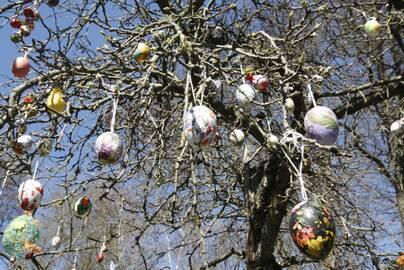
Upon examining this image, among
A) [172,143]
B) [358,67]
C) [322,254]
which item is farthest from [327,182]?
[358,67]

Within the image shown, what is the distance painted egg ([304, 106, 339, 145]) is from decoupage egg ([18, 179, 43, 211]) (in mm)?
1521

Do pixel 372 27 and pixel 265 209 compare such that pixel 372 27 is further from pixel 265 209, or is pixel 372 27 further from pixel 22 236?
pixel 22 236

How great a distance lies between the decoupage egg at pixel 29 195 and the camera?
2.56 meters

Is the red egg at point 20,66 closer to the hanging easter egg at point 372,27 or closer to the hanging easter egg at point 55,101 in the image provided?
the hanging easter egg at point 55,101

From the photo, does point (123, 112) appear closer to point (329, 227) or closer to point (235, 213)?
point (235, 213)

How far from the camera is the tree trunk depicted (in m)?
4.28

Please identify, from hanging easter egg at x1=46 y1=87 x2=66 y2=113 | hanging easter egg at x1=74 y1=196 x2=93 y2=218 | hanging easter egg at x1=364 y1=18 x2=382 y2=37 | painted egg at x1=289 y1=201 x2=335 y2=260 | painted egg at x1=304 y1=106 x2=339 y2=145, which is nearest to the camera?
painted egg at x1=289 y1=201 x2=335 y2=260

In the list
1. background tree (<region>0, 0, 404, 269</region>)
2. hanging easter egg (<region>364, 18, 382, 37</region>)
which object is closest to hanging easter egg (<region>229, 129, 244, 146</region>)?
background tree (<region>0, 0, 404, 269</region>)

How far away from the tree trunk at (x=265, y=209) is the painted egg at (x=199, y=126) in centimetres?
203

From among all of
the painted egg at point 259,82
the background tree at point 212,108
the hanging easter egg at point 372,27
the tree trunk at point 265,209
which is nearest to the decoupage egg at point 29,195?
the background tree at point 212,108

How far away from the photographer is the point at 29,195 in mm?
2557

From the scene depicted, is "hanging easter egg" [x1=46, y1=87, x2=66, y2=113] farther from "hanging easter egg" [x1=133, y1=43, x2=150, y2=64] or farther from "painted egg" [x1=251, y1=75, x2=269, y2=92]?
"painted egg" [x1=251, y1=75, x2=269, y2=92]

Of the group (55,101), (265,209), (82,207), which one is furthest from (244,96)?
(265,209)

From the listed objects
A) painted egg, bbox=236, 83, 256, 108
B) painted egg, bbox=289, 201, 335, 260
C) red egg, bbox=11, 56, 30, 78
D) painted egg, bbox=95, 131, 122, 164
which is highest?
red egg, bbox=11, 56, 30, 78
